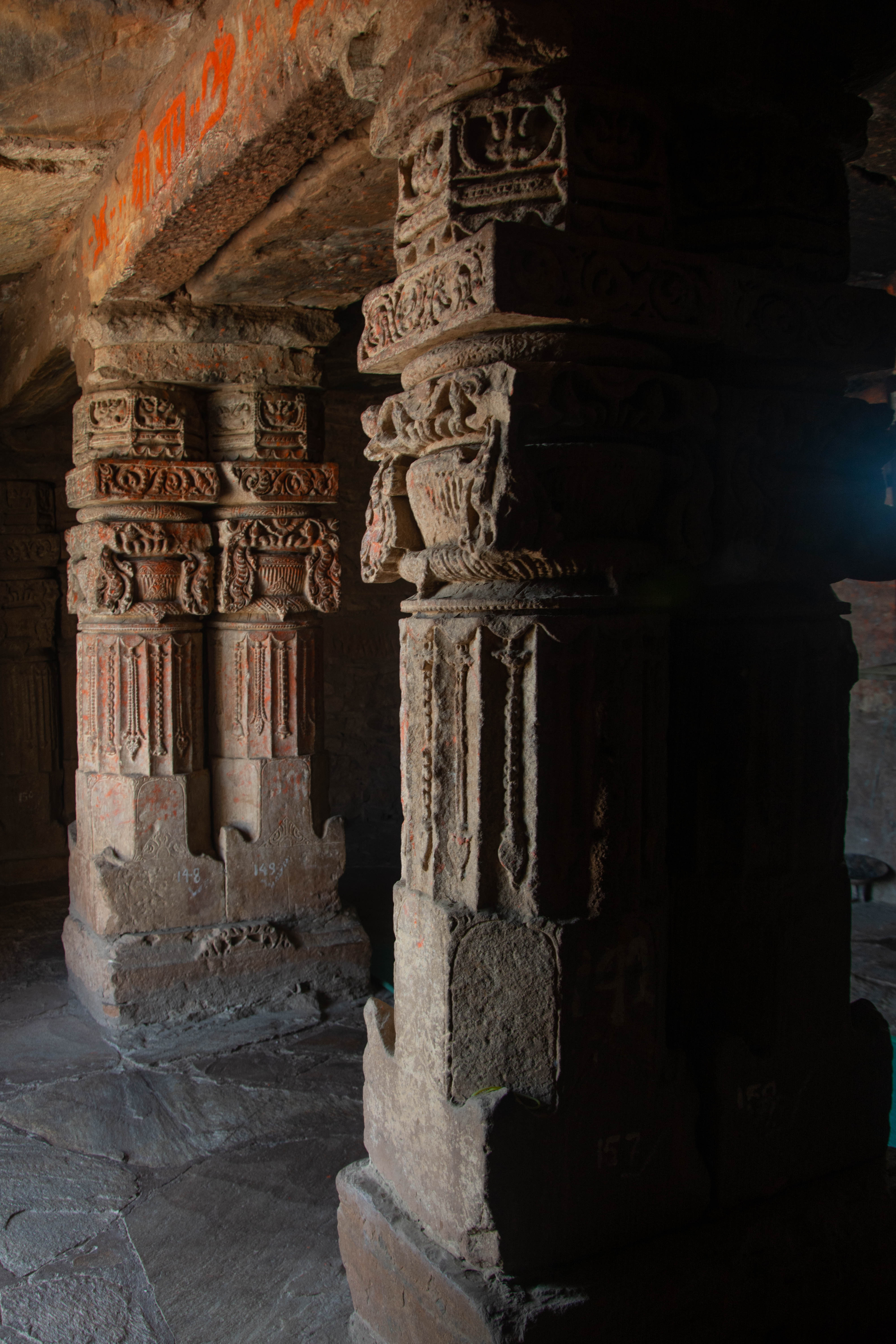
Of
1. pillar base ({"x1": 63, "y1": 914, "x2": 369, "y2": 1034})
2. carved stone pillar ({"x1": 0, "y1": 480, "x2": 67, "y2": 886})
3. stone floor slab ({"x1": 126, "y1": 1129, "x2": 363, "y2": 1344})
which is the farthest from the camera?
carved stone pillar ({"x1": 0, "y1": 480, "x2": 67, "y2": 886})

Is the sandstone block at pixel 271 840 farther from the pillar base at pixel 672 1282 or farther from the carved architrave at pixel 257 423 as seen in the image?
the pillar base at pixel 672 1282

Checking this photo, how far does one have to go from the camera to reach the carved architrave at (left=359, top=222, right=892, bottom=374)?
1.59m

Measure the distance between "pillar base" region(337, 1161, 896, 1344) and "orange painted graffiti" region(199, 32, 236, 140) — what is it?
99.0 inches

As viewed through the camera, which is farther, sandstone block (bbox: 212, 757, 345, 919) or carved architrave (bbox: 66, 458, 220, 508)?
sandstone block (bbox: 212, 757, 345, 919)

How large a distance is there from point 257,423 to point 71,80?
1.45 metres

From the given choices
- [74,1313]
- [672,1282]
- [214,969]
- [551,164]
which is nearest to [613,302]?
[551,164]

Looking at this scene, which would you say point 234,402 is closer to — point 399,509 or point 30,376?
point 30,376

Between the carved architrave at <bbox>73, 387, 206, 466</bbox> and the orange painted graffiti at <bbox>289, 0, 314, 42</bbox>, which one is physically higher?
the orange painted graffiti at <bbox>289, 0, 314, 42</bbox>

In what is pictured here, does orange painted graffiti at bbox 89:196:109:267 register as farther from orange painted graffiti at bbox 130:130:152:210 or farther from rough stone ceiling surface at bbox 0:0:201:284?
orange painted graffiti at bbox 130:130:152:210

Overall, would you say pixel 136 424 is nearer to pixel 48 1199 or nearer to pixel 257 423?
pixel 257 423

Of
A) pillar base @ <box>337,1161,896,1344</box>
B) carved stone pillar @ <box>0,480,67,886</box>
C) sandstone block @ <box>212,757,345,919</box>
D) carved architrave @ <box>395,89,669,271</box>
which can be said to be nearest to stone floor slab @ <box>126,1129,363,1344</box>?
pillar base @ <box>337,1161,896,1344</box>

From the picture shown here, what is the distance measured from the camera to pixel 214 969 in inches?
157

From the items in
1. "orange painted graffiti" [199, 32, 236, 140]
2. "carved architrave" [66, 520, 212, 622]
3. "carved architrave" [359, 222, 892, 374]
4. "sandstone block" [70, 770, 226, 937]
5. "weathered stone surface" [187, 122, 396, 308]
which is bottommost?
"sandstone block" [70, 770, 226, 937]

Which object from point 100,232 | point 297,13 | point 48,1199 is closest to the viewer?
point 297,13
